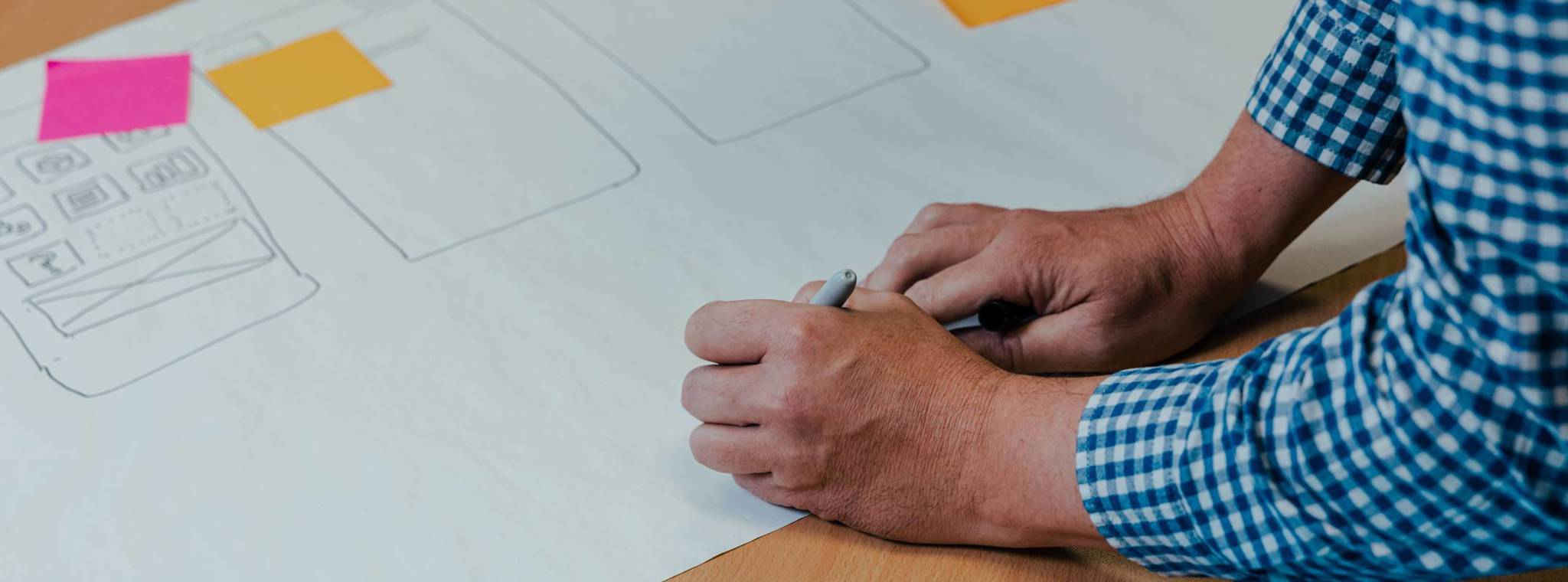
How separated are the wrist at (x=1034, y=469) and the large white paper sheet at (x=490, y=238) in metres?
0.12

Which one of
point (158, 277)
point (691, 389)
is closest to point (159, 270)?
point (158, 277)

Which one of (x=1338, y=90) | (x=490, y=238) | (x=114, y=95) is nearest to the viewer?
(x=1338, y=90)

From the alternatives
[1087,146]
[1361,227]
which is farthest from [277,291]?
[1361,227]

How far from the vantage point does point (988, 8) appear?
1.09 metres

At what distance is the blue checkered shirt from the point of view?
1.39ft

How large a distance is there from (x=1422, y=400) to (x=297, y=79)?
84 cm

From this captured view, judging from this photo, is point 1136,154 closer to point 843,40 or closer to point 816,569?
point 843,40

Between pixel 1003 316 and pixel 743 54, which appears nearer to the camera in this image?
pixel 1003 316

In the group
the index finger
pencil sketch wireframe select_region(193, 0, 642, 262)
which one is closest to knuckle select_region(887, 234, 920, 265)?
the index finger

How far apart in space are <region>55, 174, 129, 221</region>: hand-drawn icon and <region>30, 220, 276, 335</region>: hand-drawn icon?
72 mm

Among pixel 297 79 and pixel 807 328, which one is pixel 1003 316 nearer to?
pixel 807 328

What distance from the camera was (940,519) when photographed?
0.63 meters

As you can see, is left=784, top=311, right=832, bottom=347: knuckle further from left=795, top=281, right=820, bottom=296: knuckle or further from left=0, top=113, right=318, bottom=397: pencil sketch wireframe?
left=0, top=113, right=318, bottom=397: pencil sketch wireframe

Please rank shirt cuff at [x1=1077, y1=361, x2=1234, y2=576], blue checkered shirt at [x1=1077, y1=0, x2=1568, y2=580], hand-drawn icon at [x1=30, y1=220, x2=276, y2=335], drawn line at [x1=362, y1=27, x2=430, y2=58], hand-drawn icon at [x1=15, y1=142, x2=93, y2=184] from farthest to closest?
drawn line at [x1=362, y1=27, x2=430, y2=58]
hand-drawn icon at [x1=15, y1=142, x2=93, y2=184]
hand-drawn icon at [x1=30, y1=220, x2=276, y2=335]
shirt cuff at [x1=1077, y1=361, x2=1234, y2=576]
blue checkered shirt at [x1=1077, y1=0, x2=1568, y2=580]
